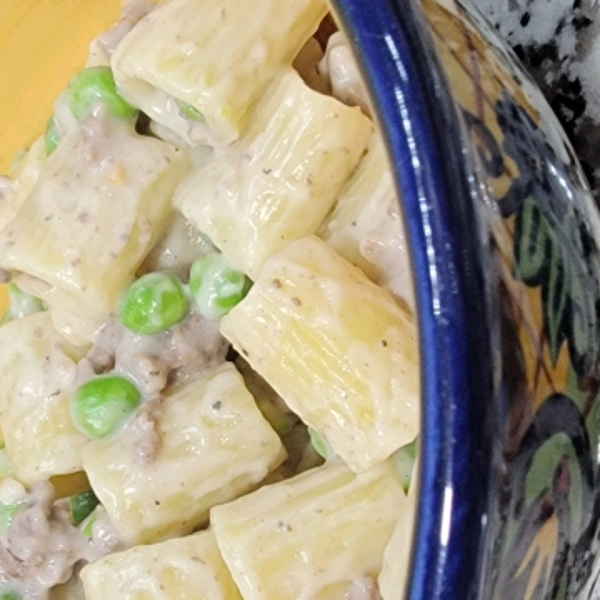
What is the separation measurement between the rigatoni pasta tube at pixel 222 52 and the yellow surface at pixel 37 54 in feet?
1.70

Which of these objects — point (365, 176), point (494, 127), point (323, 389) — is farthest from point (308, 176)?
point (494, 127)

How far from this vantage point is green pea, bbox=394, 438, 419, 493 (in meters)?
0.92

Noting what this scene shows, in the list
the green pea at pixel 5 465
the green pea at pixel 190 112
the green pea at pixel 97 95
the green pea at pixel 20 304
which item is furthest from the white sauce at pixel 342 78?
the green pea at pixel 5 465

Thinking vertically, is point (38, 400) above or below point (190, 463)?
below

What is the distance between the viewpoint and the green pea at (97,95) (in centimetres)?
113

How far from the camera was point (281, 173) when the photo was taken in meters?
0.99

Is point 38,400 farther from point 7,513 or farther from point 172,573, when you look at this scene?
point 172,573

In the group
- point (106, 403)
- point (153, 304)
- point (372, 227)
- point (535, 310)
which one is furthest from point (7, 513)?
point (535, 310)

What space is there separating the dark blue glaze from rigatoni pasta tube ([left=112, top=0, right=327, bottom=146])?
1.42 feet

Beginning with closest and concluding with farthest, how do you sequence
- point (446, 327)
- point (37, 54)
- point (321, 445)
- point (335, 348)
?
point (446, 327)
point (335, 348)
point (321, 445)
point (37, 54)

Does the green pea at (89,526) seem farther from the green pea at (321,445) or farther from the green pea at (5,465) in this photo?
the green pea at (321,445)

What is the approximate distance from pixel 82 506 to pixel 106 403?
182 mm

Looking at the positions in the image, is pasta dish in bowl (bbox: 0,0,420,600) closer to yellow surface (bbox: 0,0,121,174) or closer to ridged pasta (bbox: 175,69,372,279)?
ridged pasta (bbox: 175,69,372,279)

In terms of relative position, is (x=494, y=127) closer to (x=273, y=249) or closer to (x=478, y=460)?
(x=478, y=460)
